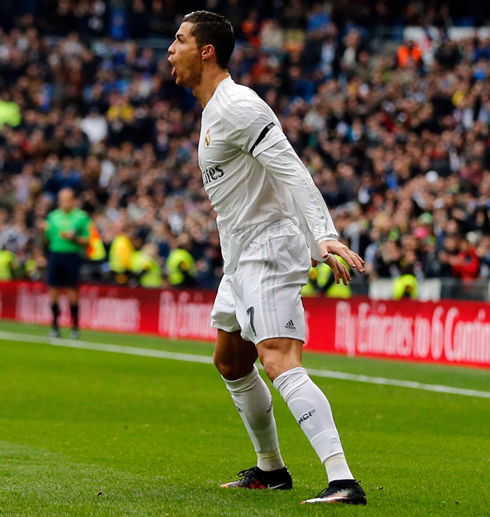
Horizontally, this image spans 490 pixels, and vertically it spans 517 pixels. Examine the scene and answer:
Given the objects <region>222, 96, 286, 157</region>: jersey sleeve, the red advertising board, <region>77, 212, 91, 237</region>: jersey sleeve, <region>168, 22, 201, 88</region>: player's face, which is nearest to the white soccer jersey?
<region>222, 96, 286, 157</region>: jersey sleeve

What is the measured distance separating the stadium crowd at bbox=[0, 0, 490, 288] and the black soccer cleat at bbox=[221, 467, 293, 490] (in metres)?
11.2

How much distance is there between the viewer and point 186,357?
1602 cm

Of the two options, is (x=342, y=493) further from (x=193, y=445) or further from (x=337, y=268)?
(x=193, y=445)

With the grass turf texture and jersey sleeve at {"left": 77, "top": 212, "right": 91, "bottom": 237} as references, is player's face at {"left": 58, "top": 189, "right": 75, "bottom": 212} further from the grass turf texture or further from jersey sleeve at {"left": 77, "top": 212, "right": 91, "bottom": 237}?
the grass turf texture

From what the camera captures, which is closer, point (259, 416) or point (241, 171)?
point (241, 171)

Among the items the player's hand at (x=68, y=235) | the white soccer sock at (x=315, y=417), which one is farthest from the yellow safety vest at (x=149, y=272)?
the white soccer sock at (x=315, y=417)

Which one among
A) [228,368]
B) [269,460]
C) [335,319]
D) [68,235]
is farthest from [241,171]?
[68,235]

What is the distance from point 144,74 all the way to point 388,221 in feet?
44.5

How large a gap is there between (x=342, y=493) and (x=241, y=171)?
5.17 ft

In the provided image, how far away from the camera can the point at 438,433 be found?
856 cm

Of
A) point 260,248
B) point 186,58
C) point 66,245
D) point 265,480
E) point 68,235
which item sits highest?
point 186,58

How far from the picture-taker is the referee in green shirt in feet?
59.2

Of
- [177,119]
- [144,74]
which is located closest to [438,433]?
[177,119]

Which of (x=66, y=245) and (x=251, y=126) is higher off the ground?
(x=251, y=126)
